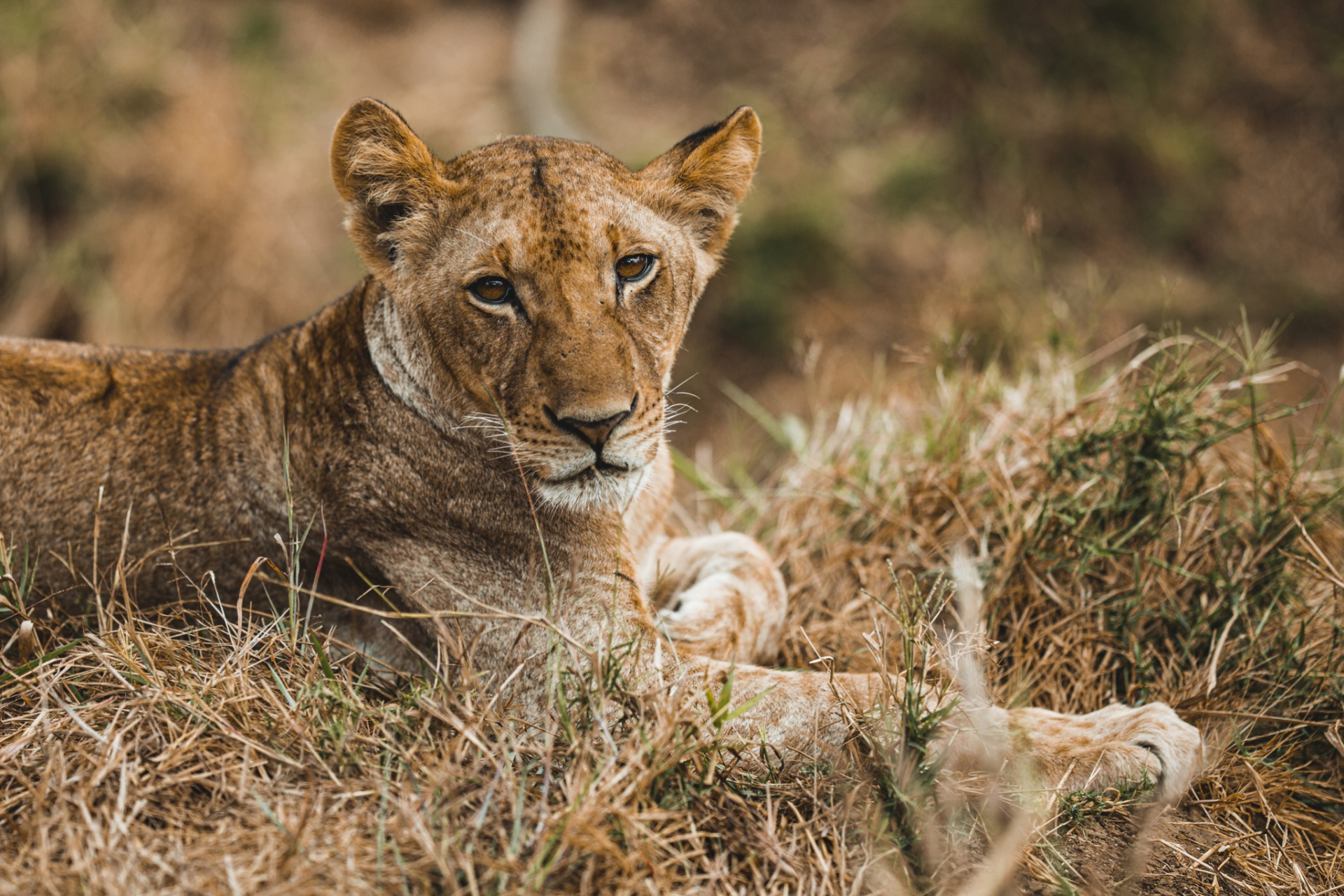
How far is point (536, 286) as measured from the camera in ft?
9.11

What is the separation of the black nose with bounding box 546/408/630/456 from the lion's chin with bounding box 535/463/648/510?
0.08 metres

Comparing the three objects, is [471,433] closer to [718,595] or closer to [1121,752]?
[718,595]

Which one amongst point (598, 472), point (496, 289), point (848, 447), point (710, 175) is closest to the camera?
point (598, 472)

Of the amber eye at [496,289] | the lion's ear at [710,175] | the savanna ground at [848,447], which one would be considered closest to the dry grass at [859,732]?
the savanna ground at [848,447]

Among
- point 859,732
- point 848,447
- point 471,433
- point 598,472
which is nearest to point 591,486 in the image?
point 598,472

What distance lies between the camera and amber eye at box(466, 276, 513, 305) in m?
2.82

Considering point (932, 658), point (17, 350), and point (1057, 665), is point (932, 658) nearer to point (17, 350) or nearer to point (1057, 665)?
point (1057, 665)

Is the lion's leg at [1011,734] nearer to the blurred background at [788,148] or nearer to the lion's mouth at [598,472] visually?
the lion's mouth at [598,472]

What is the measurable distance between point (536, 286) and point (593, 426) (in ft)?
1.59

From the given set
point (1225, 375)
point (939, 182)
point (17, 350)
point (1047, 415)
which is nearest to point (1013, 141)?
point (939, 182)

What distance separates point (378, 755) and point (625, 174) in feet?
6.31

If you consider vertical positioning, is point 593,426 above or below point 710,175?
below

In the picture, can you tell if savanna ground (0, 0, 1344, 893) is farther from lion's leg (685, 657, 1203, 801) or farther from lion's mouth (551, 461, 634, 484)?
lion's mouth (551, 461, 634, 484)

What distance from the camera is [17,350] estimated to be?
321 centimetres
